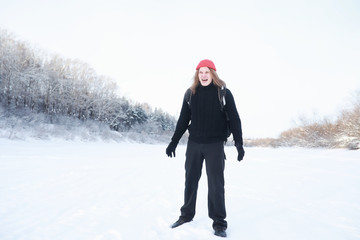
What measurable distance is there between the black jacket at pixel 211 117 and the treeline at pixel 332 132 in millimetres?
21742

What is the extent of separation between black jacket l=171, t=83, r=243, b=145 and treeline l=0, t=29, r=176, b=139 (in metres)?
24.1

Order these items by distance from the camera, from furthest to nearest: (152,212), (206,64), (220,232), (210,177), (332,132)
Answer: (332,132)
(152,212)
(206,64)
(210,177)
(220,232)

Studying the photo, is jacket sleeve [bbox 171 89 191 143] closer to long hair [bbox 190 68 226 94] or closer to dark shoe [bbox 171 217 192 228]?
long hair [bbox 190 68 226 94]

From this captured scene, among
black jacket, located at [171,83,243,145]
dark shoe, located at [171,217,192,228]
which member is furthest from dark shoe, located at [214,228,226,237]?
black jacket, located at [171,83,243,145]

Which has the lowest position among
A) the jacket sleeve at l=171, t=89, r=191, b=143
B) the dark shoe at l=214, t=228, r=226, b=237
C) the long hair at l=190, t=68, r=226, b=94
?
the dark shoe at l=214, t=228, r=226, b=237

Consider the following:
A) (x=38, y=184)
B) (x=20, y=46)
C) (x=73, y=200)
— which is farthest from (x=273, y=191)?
(x=20, y=46)

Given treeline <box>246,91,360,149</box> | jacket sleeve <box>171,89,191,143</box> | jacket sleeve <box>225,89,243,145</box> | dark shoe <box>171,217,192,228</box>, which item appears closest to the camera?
dark shoe <box>171,217,192,228</box>

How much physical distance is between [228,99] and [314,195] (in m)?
2.75

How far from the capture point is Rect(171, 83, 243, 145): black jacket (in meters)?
2.37

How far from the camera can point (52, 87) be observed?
2706cm

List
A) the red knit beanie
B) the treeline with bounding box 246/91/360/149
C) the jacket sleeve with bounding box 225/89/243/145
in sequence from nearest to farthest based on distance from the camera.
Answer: the jacket sleeve with bounding box 225/89/243/145, the red knit beanie, the treeline with bounding box 246/91/360/149

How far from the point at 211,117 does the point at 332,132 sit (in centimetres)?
2828

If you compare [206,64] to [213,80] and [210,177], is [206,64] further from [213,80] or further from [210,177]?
[210,177]

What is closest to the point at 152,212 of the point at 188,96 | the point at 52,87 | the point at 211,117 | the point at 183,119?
the point at 183,119
